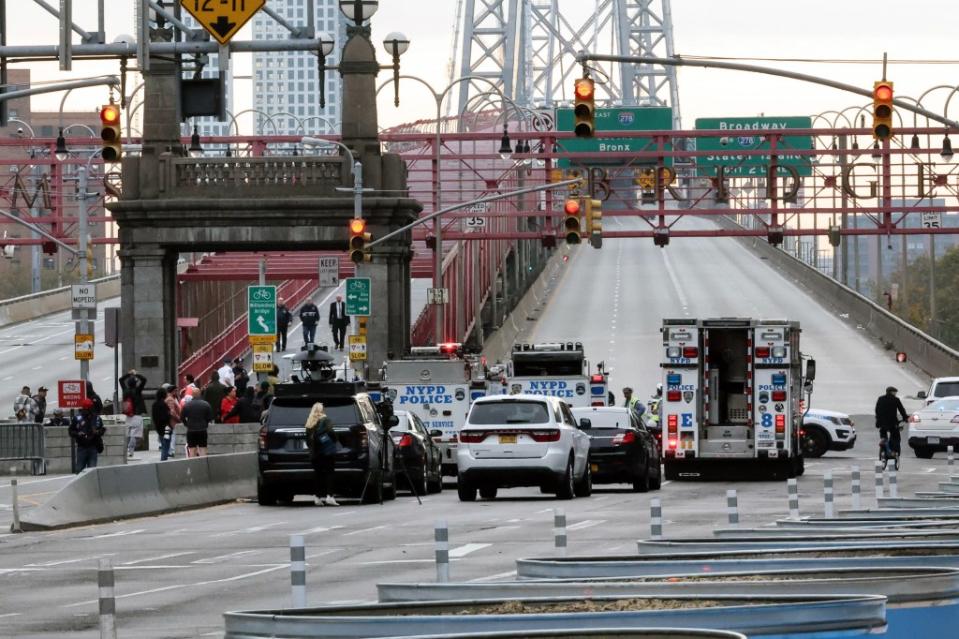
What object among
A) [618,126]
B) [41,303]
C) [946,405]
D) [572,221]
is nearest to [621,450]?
[572,221]

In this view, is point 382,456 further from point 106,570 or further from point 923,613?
point 923,613

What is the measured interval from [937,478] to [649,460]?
5770mm

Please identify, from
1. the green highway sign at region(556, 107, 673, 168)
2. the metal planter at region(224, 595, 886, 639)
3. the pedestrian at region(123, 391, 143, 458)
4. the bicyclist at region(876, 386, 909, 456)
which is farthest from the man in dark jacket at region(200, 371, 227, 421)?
the metal planter at region(224, 595, 886, 639)

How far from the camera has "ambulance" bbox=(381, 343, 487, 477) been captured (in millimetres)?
42375

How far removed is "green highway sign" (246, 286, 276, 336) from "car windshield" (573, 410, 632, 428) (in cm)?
718

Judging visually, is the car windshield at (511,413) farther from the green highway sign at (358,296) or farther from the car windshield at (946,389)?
the car windshield at (946,389)

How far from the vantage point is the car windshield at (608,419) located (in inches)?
1431

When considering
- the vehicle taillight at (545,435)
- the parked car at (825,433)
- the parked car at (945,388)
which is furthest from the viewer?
the parked car at (945,388)

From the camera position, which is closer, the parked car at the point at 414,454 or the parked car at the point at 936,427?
the parked car at the point at 414,454

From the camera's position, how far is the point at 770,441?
37.7 meters

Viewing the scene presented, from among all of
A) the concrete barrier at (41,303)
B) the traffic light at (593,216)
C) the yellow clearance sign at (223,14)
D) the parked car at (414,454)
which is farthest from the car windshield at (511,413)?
the concrete barrier at (41,303)

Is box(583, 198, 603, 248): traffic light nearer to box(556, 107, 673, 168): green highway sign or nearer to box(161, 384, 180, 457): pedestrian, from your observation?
box(161, 384, 180, 457): pedestrian

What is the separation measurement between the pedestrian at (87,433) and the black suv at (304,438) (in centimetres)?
702

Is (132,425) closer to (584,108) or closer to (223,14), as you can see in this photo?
(584,108)
